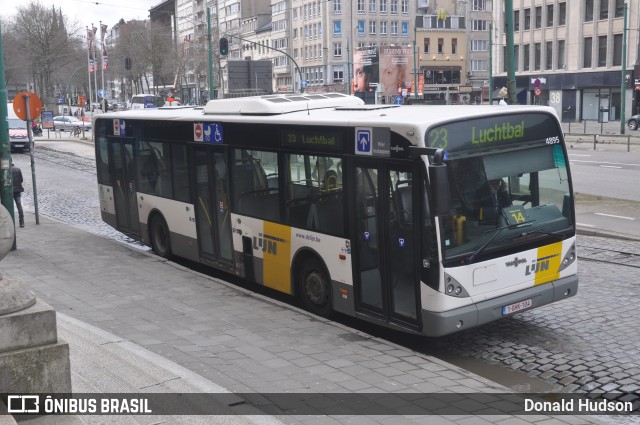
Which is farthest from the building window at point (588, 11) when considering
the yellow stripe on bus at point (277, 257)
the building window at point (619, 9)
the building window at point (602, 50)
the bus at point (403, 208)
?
the yellow stripe on bus at point (277, 257)

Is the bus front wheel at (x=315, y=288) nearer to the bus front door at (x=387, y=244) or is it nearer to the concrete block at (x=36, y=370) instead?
the bus front door at (x=387, y=244)

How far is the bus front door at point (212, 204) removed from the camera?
40.5 ft

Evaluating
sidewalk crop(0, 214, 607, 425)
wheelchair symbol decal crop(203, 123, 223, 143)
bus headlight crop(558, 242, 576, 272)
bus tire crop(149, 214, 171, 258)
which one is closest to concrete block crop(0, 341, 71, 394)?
sidewalk crop(0, 214, 607, 425)

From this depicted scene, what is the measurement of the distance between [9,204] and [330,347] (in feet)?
30.4

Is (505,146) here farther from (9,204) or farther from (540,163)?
(9,204)

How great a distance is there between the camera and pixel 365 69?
98.3 m

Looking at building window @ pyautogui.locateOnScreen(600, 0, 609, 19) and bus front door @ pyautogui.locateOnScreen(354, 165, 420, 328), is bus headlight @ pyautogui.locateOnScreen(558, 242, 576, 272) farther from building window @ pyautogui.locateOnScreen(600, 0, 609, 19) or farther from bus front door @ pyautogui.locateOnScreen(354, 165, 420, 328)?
building window @ pyautogui.locateOnScreen(600, 0, 609, 19)

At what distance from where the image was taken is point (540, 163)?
924 centimetres

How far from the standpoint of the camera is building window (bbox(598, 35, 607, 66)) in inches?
2581

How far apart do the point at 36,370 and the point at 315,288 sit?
527 cm

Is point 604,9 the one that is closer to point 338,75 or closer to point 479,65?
point 338,75

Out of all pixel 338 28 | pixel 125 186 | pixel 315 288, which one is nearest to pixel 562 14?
pixel 338 28

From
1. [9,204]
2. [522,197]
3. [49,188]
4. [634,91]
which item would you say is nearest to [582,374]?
[522,197]

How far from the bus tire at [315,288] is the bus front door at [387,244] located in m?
0.81
